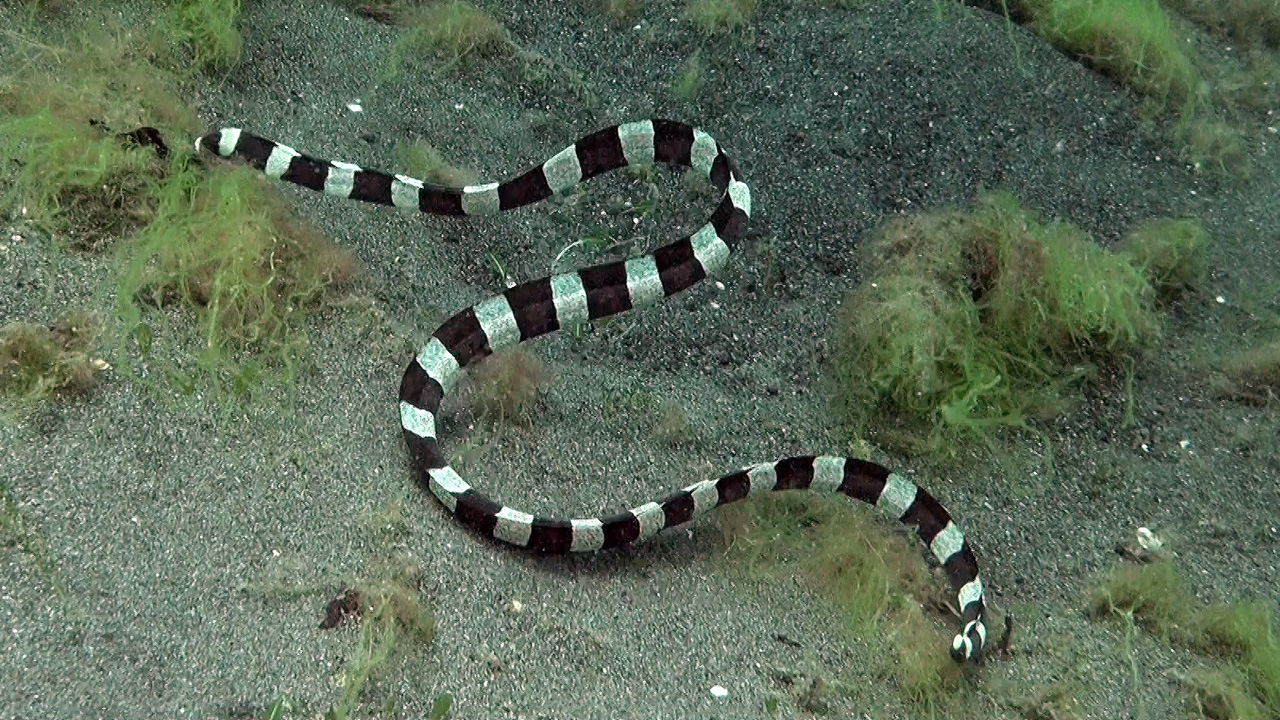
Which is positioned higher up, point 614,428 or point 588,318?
point 588,318

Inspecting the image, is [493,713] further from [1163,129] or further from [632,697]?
[1163,129]

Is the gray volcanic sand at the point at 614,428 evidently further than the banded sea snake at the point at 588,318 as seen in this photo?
No

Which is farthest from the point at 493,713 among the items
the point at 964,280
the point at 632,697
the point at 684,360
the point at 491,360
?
the point at 964,280

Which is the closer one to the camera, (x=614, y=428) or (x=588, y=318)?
(x=614, y=428)
